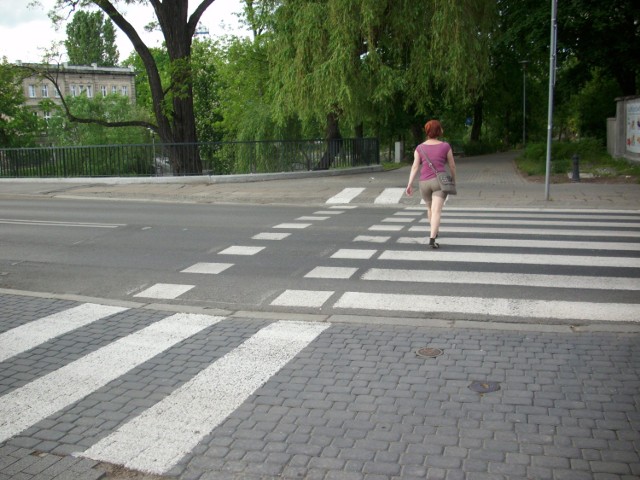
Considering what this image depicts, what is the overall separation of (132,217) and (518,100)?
1940 inches

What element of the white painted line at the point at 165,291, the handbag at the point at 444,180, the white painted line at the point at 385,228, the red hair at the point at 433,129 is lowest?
the white painted line at the point at 165,291

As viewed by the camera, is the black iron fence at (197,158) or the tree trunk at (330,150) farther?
the tree trunk at (330,150)

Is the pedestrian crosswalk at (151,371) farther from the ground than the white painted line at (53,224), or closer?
closer

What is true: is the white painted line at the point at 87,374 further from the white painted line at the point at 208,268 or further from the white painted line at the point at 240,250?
the white painted line at the point at 240,250

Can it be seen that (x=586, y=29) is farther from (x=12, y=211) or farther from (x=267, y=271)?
(x=267, y=271)

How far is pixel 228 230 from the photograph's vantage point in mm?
13062

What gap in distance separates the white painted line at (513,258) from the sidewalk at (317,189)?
264 inches

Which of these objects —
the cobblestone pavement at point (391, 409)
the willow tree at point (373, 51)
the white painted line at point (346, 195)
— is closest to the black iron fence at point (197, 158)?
the willow tree at point (373, 51)

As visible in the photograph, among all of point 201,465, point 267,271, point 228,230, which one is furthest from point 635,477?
point 228,230

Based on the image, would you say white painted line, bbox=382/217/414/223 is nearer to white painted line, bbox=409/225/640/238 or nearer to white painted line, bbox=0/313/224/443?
white painted line, bbox=409/225/640/238

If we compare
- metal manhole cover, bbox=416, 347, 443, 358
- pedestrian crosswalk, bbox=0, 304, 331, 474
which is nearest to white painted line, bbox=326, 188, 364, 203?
pedestrian crosswalk, bbox=0, 304, 331, 474

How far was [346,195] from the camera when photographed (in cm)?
1944

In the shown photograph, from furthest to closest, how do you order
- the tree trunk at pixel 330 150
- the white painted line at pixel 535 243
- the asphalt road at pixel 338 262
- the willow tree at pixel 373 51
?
the tree trunk at pixel 330 150, the willow tree at pixel 373 51, the white painted line at pixel 535 243, the asphalt road at pixel 338 262

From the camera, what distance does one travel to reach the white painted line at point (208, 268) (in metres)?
9.43
